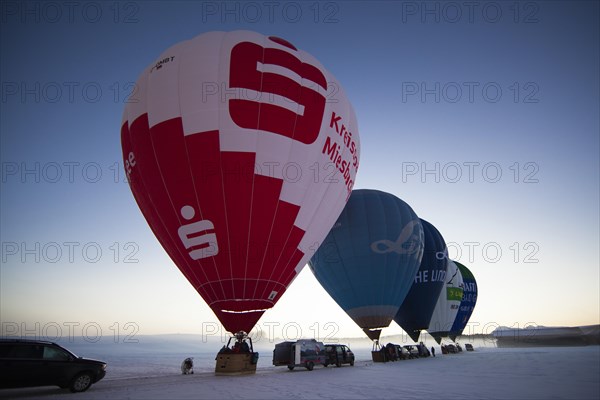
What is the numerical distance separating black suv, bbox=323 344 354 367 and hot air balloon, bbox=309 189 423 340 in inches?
166

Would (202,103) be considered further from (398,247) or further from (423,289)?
(423,289)

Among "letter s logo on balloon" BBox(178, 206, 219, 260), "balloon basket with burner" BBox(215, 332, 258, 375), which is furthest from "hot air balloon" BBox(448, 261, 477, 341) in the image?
"letter s logo on balloon" BBox(178, 206, 219, 260)

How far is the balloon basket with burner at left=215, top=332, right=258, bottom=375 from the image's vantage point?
14.7 m

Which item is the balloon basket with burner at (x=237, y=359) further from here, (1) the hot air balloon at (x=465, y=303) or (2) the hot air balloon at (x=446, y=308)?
(1) the hot air balloon at (x=465, y=303)

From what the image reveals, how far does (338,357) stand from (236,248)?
10359 millimetres

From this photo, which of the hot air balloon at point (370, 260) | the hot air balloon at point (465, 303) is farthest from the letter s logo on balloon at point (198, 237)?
the hot air balloon at point (465, 303)

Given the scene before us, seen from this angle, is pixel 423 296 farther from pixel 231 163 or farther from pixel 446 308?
pixel 231 163

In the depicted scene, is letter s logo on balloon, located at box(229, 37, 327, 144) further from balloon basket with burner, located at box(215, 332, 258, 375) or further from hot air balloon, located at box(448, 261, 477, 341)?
hot air balloon, located at box(448, 261, 477, 341)

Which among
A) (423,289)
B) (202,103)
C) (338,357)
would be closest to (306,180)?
(202,103)

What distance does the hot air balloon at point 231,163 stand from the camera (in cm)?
1396

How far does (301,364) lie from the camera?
61.3 feet

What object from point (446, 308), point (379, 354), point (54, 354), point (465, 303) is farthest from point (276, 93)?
point (465, 303)

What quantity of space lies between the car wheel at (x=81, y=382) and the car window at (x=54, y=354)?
1.92ft

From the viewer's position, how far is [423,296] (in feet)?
106
